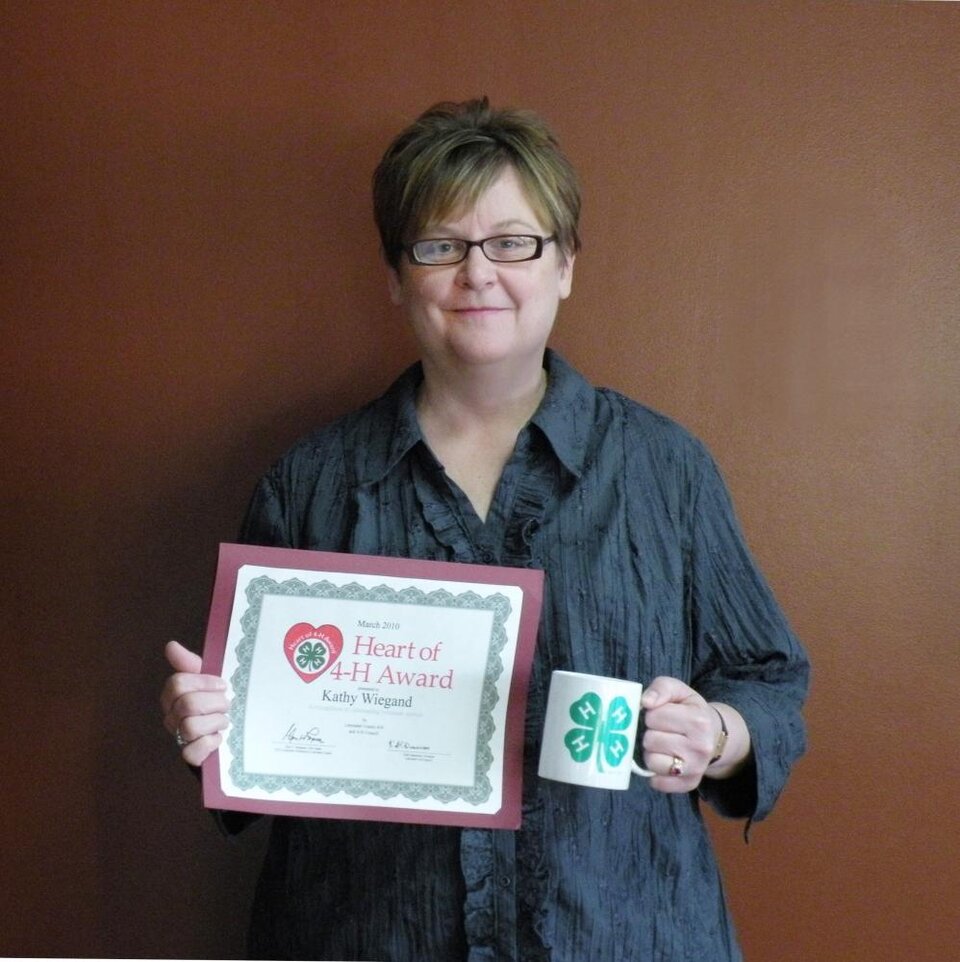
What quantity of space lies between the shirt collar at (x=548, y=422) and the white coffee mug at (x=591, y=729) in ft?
1.07

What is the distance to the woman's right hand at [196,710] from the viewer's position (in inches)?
54.0

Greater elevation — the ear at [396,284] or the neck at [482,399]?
the ear at [396,284]

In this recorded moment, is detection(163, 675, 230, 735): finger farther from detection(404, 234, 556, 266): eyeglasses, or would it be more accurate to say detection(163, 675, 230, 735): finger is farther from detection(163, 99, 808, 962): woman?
detection(404, 234, 556, 266): eyeglasses

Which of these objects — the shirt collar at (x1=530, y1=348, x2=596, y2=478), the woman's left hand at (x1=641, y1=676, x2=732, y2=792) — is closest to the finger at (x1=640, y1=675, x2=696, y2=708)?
the woman's left hand at (x1=641, y1=676, x2=732, y2=792)

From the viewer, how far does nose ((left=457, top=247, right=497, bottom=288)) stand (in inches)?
57.4

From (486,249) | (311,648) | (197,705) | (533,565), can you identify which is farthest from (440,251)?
(197,705)

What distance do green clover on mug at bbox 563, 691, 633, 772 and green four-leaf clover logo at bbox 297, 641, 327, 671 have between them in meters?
0.30

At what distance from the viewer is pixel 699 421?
1901 millimetres

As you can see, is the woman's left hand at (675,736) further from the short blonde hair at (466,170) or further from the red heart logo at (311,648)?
the short blonde hair at (466,170)

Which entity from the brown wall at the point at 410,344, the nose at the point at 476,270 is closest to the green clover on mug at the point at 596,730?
the nose at the point at 476,270

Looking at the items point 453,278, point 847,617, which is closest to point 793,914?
point 847,617

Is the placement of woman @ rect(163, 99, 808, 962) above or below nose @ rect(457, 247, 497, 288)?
below

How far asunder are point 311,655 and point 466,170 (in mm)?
612

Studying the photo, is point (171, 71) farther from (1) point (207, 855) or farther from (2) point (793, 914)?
(2) point (793, 914)
